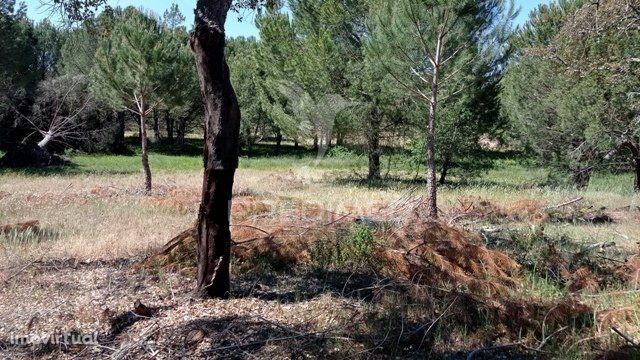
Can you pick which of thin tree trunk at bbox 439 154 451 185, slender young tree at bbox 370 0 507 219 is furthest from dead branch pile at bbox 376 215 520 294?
thin tree trunk at bbox 439 154 451 185

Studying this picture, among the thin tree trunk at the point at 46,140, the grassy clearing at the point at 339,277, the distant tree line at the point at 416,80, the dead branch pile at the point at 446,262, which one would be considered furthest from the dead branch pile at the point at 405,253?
the thin tree trunk at the point at 46,140

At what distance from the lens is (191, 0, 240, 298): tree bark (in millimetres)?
4336

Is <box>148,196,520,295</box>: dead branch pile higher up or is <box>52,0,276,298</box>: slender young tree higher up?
<box>52,0,276,298</box>: slender young tree

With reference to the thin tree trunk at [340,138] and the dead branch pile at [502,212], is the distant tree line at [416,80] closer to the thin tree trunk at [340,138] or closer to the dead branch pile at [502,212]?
the thin tree trunk at [340,138]

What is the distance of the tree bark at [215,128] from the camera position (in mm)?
4336

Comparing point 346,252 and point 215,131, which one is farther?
point 346,252

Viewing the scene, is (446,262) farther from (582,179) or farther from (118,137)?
(118,137)

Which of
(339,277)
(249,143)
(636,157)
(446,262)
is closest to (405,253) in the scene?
(446,262)

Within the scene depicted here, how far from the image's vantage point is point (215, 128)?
173 inches

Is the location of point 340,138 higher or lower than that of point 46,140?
higher

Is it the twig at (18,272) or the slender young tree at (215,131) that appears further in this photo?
the twig at (18,272)

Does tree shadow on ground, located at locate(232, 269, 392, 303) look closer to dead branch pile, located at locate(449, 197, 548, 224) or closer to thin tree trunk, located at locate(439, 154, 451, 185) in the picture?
dead branch pile, located at locate(449, 197, 548, 224)

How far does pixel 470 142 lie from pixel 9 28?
66.1ft

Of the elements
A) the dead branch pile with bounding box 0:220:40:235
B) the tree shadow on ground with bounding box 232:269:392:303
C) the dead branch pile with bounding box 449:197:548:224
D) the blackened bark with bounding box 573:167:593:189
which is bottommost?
the dead branch pile with bounding box 0:220:40:235
